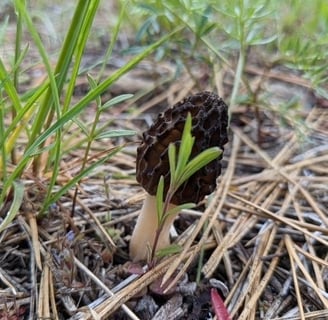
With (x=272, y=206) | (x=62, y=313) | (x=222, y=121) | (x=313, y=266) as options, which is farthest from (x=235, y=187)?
(x=62, y=313)

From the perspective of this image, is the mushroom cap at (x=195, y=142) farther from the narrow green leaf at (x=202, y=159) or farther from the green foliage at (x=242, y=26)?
the green foliage at (x=242, y=26)

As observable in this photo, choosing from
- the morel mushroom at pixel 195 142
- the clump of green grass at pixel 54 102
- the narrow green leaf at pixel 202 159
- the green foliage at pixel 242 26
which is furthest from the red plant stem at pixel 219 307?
the green foliage at pixel 242 26

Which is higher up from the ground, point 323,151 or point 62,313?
point 323,151

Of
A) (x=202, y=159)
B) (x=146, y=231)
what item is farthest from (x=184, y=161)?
(x=146, y=231)

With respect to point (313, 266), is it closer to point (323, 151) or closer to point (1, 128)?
point (323, 151)

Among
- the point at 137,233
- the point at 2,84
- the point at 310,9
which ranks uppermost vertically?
the point at 310,9

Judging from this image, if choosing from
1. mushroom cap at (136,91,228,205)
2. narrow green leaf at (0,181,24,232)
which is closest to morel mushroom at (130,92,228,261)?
mushroom cap at (136,91,228,205)
